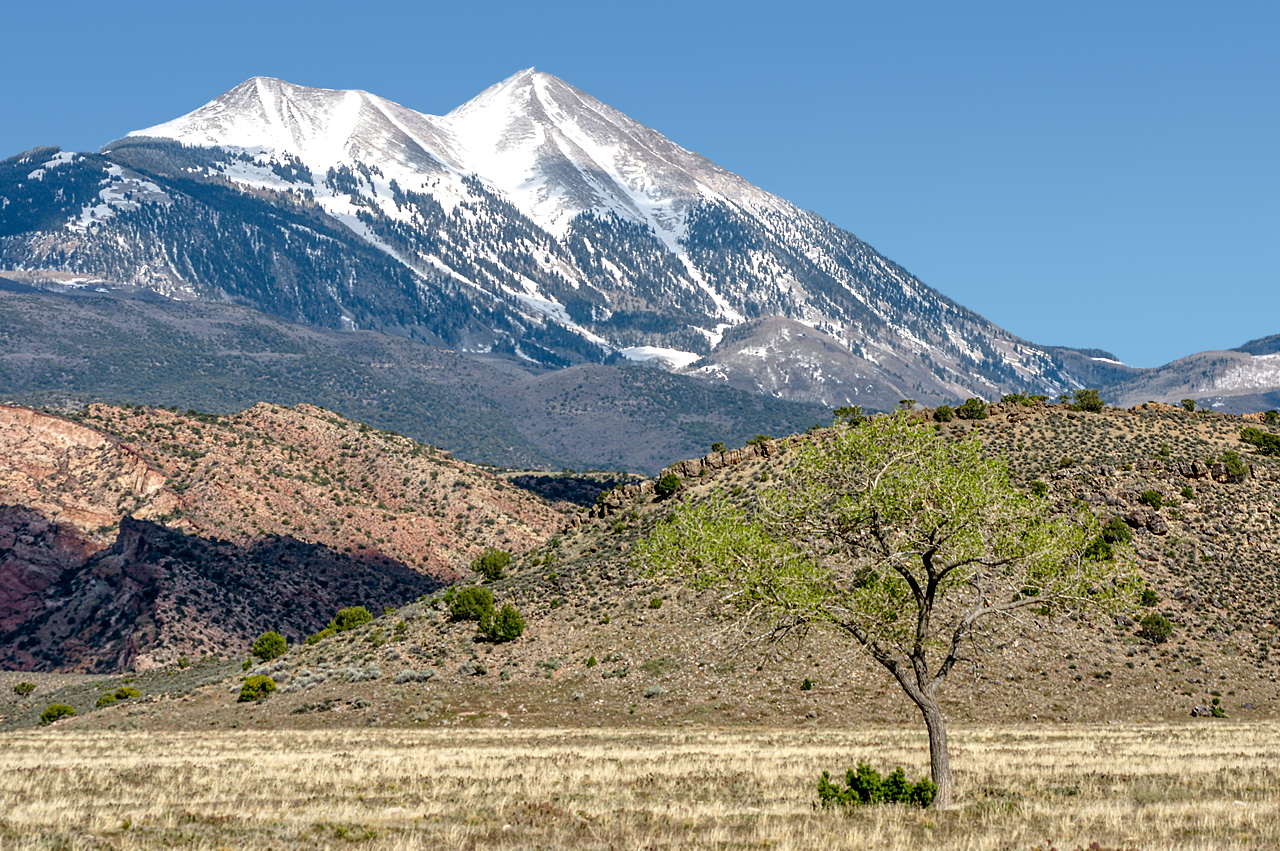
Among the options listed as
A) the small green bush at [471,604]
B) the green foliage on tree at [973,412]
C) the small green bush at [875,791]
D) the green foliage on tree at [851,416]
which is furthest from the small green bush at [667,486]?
the small green bush at [875,791]

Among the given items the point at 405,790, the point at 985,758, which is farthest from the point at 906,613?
the point at 405,790

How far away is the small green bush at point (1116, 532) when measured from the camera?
6706 cm

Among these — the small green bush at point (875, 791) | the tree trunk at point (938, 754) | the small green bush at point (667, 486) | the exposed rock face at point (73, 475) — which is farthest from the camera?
the exposed rock face at point (73, 475)

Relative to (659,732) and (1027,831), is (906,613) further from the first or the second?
(659,732)

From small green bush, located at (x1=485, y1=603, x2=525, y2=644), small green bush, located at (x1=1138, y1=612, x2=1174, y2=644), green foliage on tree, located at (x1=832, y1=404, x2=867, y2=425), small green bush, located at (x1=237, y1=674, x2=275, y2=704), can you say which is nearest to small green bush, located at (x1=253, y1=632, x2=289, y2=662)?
small green bush, located at (x1=237, y1=674, x2=275, y2=704)

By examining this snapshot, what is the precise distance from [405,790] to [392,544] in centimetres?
10803

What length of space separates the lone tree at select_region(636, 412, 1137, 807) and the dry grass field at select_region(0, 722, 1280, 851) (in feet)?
12.9

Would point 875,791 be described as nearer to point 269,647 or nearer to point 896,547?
point 896,547

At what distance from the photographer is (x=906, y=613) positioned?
1083 inches

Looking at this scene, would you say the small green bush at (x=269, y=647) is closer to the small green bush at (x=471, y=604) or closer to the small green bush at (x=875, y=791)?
the small green bush at (x=471, y=604)

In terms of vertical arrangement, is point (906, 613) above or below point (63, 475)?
below

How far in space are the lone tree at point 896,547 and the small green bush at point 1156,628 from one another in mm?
38218

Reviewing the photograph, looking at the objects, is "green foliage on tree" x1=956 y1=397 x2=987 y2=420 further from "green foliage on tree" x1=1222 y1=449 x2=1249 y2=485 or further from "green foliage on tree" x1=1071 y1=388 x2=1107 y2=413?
"green foliage on tree" x1=1222 y1=449 x2=1249 y2=485

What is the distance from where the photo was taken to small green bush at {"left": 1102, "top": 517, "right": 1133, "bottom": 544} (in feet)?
220
